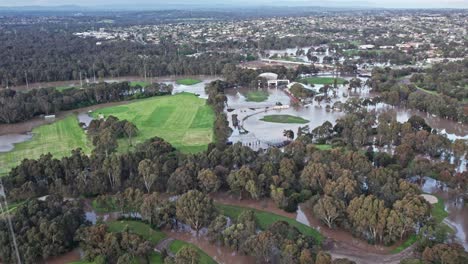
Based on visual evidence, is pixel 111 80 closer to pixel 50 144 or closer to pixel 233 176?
pixel 50 144

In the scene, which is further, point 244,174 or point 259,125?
point 259,125

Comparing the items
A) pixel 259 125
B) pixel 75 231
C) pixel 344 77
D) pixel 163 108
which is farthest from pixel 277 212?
pixel 344 77

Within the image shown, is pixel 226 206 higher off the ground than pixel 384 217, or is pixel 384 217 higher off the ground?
pixel 384 217

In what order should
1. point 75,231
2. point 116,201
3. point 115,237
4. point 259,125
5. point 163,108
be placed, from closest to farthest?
point 115,237 < point 75,231 < point 116,201 < point 259,125 < point 163,108

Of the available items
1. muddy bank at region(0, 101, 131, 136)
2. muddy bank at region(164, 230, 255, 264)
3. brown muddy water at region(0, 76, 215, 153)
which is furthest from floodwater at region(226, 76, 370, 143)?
muddy bank at region(0, 101, 131, 136)

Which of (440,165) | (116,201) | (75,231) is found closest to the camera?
(75,231)

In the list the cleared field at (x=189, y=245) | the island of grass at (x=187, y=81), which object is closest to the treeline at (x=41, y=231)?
the cleared field at (x=189, y=245)

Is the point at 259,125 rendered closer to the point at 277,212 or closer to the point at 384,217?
the point at 277,212

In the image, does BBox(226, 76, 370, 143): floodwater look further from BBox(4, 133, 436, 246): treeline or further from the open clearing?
BBox(4, 133, 436, 246): treeline
